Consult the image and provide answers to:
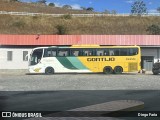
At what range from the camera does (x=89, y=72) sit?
32.1 m

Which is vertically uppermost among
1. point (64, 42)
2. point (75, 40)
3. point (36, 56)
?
point (75, 40)

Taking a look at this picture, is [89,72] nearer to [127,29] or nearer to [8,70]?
[8,70]

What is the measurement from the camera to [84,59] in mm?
32250

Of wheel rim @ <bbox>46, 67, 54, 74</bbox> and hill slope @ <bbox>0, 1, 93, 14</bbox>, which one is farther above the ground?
hill slope @ <bbox>0, 1, 93, 14</bbox>

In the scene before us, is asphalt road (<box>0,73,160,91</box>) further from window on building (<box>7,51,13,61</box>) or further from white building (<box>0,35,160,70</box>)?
white building (<box>0,35,160,70</box>)

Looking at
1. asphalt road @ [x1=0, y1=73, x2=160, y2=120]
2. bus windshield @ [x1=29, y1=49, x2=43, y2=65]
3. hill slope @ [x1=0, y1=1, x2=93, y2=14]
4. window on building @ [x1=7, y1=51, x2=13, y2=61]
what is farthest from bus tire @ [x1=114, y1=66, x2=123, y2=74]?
hill slope @ [x1=0, y1=1, x2=93, y2=14]

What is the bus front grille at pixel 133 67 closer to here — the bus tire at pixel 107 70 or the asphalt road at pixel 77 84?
the bus tire at pixel 107 70

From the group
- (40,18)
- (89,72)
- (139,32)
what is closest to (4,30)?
(40,18)

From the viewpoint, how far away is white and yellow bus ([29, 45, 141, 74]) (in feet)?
104

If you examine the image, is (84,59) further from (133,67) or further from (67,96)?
(67,96)

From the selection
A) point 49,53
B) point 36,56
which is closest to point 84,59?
point 49,53

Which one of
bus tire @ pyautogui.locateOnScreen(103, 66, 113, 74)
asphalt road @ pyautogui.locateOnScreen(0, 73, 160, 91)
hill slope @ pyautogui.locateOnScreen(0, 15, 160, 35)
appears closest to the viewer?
asphalt road @ pyautogui.locateOnScreen(0, 73, 160, 91)

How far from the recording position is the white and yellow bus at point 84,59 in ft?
104

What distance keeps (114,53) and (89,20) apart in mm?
26569
